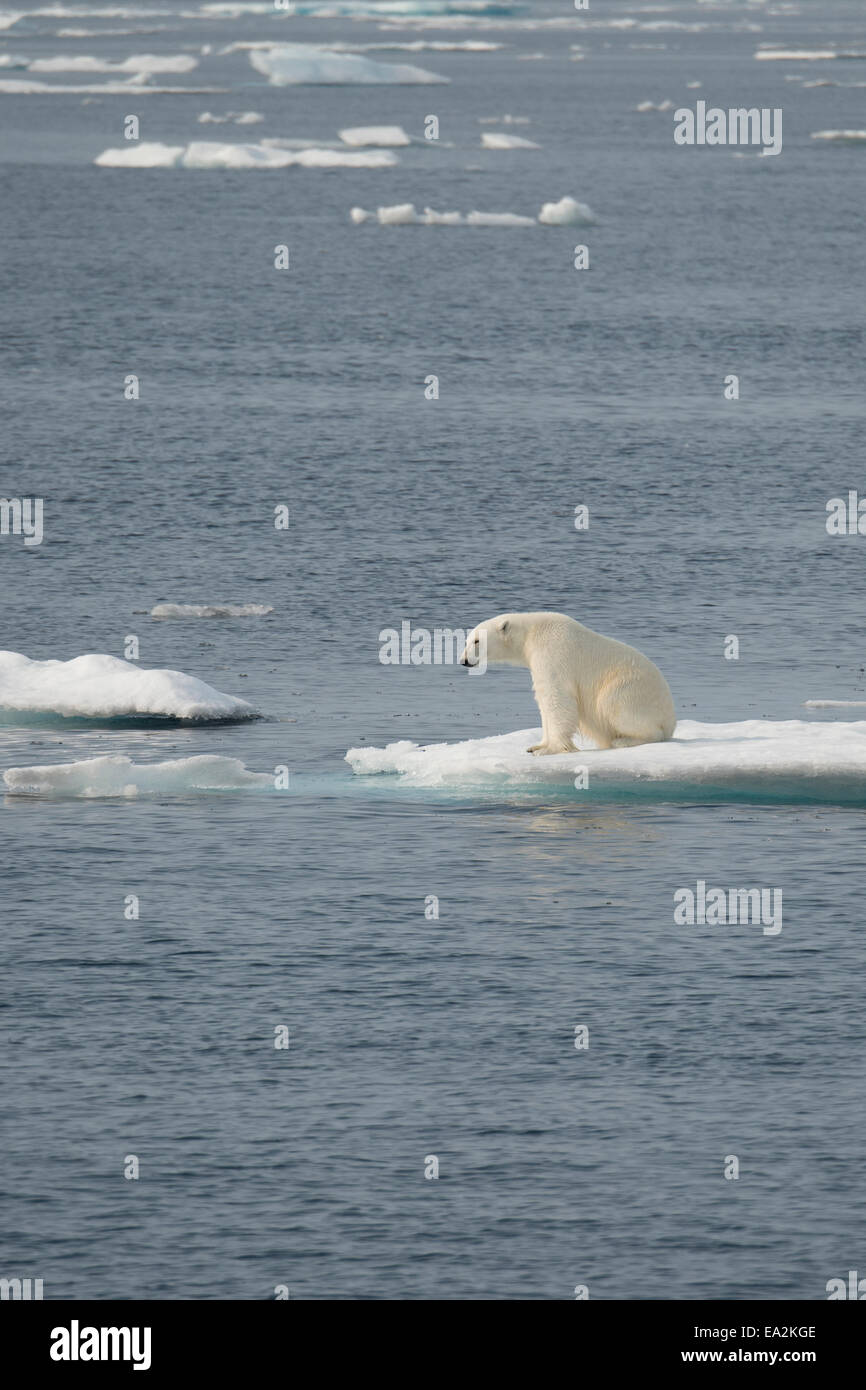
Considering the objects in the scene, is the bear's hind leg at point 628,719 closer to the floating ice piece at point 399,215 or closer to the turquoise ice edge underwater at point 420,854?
the turquoise ice edge underwater at point 420,854

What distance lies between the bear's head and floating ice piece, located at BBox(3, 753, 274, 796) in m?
2.46

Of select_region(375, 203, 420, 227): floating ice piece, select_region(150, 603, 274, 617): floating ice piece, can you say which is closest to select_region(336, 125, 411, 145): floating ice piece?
select_region(375, 203, 420, 227): floating ice piece

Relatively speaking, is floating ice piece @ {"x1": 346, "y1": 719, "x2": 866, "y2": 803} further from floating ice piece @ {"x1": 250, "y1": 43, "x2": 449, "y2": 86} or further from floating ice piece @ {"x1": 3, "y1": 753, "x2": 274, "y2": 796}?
floating ice piece @ {"x1": 250, "y1": 43, "x2": 449, "y2": 86}

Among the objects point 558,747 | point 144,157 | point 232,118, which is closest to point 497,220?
point 144,157

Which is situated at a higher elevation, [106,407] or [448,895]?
[106,407]

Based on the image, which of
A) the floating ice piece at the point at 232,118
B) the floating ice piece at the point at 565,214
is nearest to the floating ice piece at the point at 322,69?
the floating ice piece at the point at 232,118

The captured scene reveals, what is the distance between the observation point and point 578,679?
23078 mm

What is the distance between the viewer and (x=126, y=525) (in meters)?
39.1

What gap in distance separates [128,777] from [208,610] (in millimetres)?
9077

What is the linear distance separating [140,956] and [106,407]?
33.4 metres

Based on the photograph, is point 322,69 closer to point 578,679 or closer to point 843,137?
point 843,137
